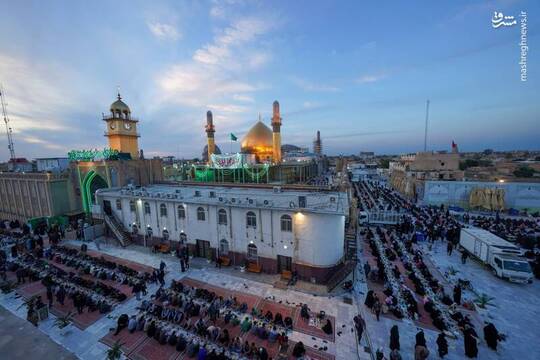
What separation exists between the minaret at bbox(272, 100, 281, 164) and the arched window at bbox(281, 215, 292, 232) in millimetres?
32191

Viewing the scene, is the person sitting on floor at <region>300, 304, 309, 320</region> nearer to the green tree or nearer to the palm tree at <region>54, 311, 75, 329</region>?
the palm tree at <region>54, 311, 75, 329</region>

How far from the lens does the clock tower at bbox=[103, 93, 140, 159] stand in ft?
106

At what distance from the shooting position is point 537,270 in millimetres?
16188

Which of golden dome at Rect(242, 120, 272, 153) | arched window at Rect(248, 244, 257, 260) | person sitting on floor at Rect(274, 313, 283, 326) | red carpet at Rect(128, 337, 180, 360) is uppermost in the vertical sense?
golden dome at Rect(242, 120, 272, 153)

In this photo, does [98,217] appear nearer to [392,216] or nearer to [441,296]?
[441,296]

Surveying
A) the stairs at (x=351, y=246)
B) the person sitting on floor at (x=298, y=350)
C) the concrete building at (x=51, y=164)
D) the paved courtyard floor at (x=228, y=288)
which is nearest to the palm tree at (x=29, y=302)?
the paved courtyard floor at (x=228, y=288)

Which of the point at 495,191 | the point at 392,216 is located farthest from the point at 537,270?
the point at 495,191

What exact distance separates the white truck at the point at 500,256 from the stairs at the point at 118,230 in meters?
33.2

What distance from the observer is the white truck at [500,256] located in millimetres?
15570

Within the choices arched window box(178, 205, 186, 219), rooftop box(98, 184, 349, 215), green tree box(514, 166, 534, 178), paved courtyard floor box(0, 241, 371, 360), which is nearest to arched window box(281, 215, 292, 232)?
rooftop box(98, 184, 349, 215)

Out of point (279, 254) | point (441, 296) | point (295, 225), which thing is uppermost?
point (295, 225)

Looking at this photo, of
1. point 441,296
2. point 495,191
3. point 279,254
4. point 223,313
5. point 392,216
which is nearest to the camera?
point 223,313

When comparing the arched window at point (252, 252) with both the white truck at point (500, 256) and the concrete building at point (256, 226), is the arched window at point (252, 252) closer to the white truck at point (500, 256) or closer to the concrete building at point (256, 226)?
the concrete building at point (256, 226)

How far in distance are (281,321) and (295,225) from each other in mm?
6173
